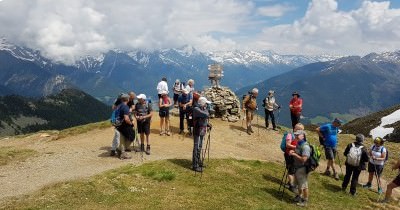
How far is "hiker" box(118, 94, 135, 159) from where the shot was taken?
2366 cm

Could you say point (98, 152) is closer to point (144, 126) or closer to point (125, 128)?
Result: point (125, 128)

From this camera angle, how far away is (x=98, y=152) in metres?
26.3

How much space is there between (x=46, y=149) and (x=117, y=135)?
284 inches

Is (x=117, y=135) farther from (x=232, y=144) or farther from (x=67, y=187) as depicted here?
(x=232, y=144)

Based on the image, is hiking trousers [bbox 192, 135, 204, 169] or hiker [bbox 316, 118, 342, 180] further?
hiker [bbox 316, 118, 342, 180]

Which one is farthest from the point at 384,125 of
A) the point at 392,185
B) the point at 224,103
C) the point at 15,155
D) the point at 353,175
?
the point at 15,155

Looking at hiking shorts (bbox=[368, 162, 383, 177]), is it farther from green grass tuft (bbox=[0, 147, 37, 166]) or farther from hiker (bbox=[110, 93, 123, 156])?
green grass tuft (bbox=[0, 147, 37, 166])

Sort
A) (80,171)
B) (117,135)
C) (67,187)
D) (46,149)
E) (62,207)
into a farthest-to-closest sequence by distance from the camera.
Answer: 1. (46,149)
2. (117,135)
3. (80,171)
4. (67,187)
5. (62,207)

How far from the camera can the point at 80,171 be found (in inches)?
854

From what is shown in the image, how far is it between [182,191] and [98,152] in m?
9.86

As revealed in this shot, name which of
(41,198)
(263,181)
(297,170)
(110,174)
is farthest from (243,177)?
(41,198)

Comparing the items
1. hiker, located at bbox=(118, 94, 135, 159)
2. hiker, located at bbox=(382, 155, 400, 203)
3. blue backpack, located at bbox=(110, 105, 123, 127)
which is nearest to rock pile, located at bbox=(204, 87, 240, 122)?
hiker, located at bbox=(118, 94, 135, 159)

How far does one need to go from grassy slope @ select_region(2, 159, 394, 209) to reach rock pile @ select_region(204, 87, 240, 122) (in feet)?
53.8

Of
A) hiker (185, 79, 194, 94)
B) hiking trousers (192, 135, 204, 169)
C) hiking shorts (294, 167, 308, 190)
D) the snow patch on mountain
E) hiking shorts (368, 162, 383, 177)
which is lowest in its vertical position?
the snow patch on mountain
